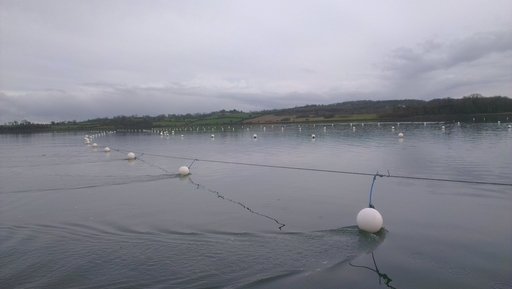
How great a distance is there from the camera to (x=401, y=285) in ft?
19.1

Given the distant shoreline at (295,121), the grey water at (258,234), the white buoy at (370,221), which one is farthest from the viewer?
the distant shoreline at (295,121)

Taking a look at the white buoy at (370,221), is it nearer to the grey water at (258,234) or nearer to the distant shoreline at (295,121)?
the grey water at (258,234)

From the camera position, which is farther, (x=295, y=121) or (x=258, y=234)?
(x=295, y=121)

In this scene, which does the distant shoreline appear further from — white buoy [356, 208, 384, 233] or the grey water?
white buoy [356, 208, 384, 233]

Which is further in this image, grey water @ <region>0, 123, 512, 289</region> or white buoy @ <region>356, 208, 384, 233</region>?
white buoy @ <region>356, 208, 384, 233</region>

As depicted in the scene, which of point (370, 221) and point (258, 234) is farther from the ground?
point (370, 221)

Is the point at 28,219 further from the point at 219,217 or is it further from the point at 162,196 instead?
the point at 219,217

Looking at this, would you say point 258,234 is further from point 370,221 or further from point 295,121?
point 295,121

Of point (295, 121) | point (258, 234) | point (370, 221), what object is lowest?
point (258, 234)

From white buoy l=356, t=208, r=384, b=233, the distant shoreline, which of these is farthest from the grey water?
the distant shoreline

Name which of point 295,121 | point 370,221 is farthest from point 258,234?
point 295,121

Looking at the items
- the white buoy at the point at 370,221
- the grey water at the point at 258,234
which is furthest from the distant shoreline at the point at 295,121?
the white buoy at the point at 370,221

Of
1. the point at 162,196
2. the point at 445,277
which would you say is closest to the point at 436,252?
the point at 445,277

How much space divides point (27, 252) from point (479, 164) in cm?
1971
